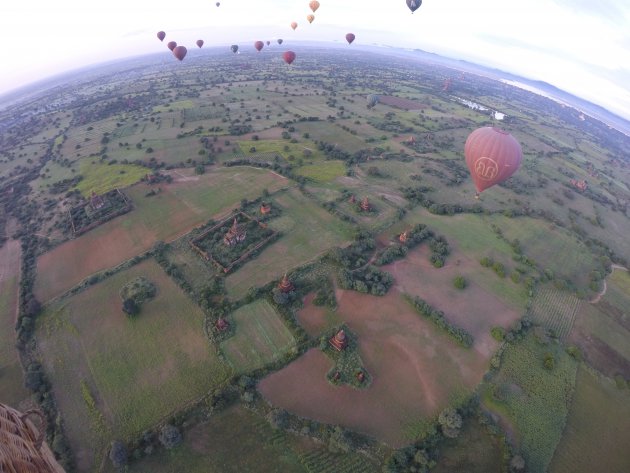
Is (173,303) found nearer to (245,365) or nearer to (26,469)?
(245,365)

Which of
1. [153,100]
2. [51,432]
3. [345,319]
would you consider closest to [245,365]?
[345,319]

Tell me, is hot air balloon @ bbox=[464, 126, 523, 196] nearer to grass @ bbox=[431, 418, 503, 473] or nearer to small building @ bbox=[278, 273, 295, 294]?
small building @ bbox=[278, 273, 295, 294]

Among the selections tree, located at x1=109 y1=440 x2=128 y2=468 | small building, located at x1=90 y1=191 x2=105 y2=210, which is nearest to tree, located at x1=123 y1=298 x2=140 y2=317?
tree, located at x1=109 y1=440 x2=128 y2=468

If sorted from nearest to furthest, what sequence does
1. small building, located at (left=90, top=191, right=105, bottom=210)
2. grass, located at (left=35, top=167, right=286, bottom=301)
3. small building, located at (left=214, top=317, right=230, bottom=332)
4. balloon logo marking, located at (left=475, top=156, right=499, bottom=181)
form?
small building, located at (left=214, top=317, right=230, bottom=332) < balloon logo marking, located at (left=475, top=156, right=499, bottom=181) < grass, located at (left=35, top=167, right=286, bottom=301) < small building, located at (left=90, top=191, right=105, bottom=210)

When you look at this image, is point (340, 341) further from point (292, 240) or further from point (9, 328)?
point (9, 328)

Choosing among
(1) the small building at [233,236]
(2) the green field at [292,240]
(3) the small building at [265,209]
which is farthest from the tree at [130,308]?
(3) the small building at [265,209]

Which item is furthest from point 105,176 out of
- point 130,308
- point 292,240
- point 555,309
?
point 555,309
